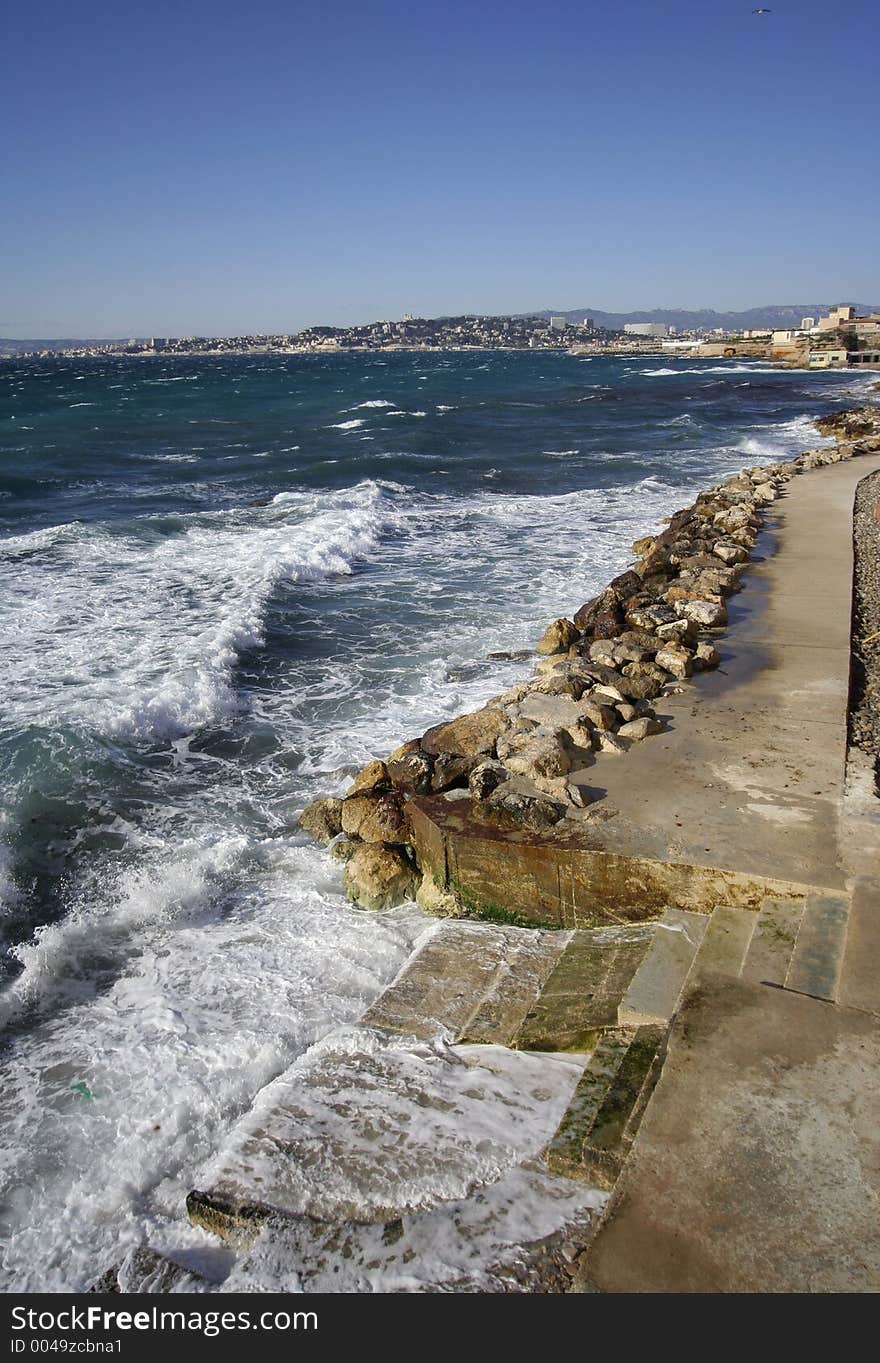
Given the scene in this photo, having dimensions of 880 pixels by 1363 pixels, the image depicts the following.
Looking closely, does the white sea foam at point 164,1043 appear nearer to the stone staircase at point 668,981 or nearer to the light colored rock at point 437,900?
the light colored rock at point 437,900

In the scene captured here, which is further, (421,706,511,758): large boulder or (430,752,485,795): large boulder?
(421,706,511,758): large boulder

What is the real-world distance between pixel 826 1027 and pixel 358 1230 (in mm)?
2139

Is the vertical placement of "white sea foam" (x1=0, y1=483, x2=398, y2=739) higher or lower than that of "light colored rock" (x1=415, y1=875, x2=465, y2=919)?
higher

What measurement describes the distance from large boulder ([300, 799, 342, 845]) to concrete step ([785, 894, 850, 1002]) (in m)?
A: 3.74

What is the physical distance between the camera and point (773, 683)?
7863 millimetres

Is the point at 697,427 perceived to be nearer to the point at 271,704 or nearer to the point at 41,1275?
the point at 271,704

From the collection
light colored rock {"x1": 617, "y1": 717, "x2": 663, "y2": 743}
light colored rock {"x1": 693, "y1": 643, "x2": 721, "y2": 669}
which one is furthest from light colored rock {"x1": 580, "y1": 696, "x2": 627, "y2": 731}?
light colored rock {"x1": 693, "y1": 643, "x2": 721, "y2": 669}

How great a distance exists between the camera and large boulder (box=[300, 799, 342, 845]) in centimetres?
715

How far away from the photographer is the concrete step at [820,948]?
4.08 m

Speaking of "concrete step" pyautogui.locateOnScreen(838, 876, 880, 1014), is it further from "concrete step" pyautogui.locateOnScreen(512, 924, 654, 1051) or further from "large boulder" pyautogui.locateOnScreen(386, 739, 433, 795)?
"large boulder" pyautogui.locateOnScreen(386, 739, 433, 795)

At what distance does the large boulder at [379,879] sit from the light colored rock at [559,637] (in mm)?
4637

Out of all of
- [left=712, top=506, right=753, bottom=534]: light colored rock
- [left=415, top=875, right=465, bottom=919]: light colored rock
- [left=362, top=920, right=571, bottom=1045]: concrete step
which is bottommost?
[left=415, top=875, right=465, bottom=919]: light colored rock

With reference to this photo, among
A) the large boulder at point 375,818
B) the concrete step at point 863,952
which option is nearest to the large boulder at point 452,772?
the large boulder at point 375,818

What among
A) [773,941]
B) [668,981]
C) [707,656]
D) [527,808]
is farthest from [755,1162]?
[707,656]
